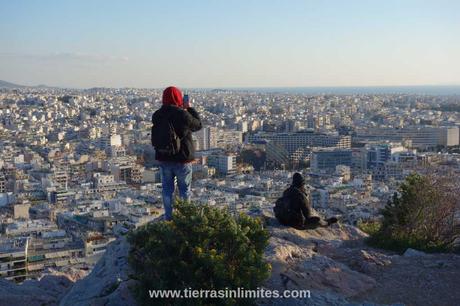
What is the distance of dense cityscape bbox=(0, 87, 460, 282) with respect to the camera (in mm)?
17688

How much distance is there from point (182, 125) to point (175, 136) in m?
0.09

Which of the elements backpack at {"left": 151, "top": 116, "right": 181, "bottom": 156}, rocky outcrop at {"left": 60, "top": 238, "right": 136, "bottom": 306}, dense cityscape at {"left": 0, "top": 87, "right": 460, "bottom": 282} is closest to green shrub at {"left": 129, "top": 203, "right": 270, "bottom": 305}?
rocky outcrop at {"left": 60, "top": 238, "right": 136, "bottom": 306}

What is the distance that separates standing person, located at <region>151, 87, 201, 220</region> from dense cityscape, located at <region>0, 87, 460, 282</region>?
201 centimetres

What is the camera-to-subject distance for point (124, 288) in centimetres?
458

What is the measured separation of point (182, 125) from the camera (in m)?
5.09

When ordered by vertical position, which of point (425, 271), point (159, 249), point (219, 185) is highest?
point (159, 249)

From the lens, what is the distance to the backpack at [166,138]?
507cm

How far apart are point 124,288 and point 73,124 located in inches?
2511

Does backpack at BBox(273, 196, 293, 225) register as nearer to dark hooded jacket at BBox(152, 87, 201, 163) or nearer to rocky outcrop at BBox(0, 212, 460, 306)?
rocky outcrop at BBox(0, 212, 460, 306)

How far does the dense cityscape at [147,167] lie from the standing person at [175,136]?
6.60 ft

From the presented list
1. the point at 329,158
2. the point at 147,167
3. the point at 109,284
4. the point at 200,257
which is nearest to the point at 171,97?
the point at 109,284

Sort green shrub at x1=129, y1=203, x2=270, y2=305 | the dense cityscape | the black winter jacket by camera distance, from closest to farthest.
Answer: green shrub at x1=129, y1=203, x2=270, y2=305, the black winter jacket, the dense cityscape

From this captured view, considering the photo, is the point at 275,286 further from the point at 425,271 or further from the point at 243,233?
the point at 425,271

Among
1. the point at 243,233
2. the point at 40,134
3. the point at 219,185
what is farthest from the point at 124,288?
the point at 40,134
